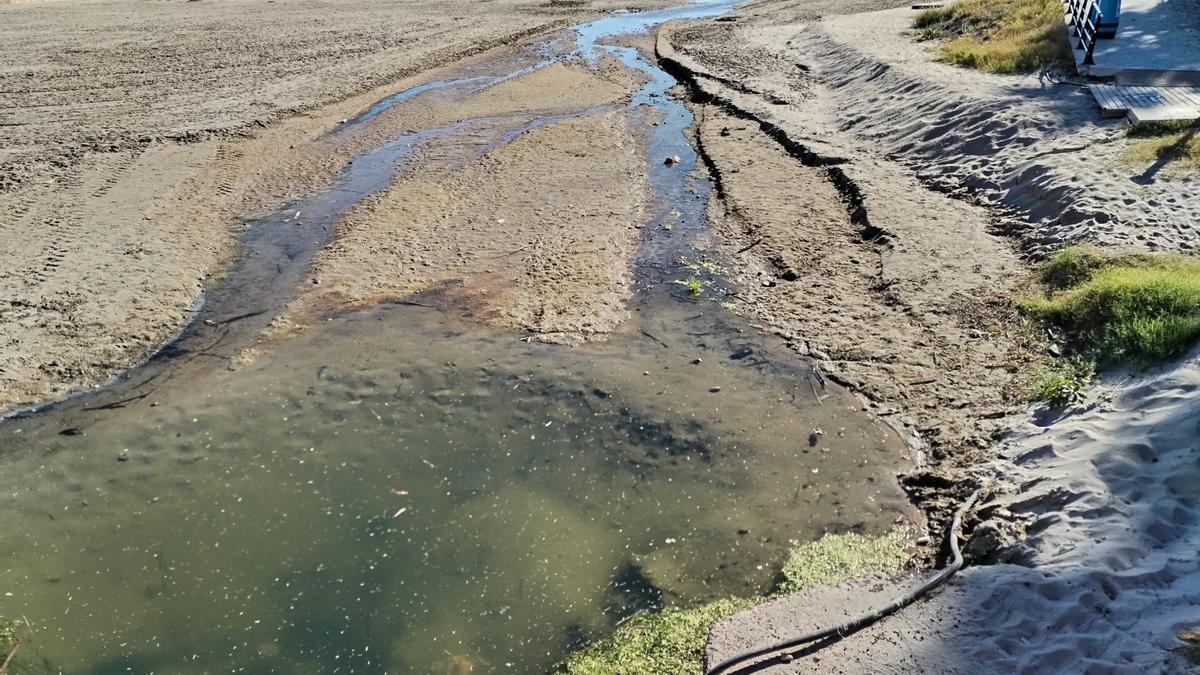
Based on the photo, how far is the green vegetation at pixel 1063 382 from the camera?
6.46m

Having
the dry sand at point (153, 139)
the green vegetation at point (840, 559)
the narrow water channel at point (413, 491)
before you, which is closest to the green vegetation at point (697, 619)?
the green vegetation at point (840, 559)

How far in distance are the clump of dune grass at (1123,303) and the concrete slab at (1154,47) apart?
18.2 feet

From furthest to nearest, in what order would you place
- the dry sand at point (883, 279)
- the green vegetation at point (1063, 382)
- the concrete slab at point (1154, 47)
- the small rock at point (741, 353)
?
the concrete slab at point (1154, 47) → the small rock at point (741, 353) → the dry sand at point (883, 279) → the green vegetation at point (1063, 382)

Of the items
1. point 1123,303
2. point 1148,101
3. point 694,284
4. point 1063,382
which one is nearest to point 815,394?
point 1063,382

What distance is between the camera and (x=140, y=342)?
26.9 ft

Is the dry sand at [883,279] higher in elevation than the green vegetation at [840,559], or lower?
higher

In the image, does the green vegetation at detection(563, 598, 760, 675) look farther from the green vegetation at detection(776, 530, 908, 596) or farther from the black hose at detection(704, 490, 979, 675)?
the green vegetation at detection(776, 530, 908, 596)

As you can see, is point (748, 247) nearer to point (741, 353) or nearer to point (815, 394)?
point (741, 353)

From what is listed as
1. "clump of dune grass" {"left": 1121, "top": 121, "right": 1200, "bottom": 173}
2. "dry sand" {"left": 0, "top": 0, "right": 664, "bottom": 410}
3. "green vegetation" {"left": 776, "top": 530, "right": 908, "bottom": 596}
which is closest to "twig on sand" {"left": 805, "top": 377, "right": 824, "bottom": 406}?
"green vegetation" {"left": 776, "top": 530, "right": 908, "bottom": 596}

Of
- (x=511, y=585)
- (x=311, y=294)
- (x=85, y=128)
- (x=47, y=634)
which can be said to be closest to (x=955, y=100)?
(x=311, y=294)

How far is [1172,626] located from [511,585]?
147 inches

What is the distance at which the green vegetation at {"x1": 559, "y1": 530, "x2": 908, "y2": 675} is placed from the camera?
4922 millimetres

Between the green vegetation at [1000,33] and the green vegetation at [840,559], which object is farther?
the green vegetation at [1000,33]

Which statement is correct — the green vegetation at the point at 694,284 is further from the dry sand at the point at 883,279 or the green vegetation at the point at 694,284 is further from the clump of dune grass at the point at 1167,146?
the clump of dune grass at the point at 1167,146
